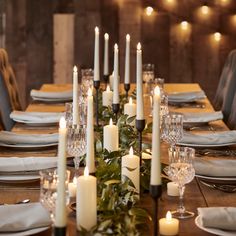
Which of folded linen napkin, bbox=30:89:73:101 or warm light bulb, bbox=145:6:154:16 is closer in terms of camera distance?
folded linen napkin, bbox=30:89:73:101

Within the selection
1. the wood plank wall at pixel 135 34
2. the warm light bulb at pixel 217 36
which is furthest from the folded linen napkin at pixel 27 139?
the warm light bulb at pixel 217 36

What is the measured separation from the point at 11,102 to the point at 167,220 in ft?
7.95

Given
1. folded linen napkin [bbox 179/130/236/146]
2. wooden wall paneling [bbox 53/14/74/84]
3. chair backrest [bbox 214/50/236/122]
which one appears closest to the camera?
folded linen napkin [bbox 179/130/236/146]

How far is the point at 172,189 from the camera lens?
201 centimetres

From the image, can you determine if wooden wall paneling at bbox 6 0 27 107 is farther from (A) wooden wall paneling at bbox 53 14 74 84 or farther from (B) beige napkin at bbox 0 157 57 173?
(B) beige napkin at bbox 0 157 57 173

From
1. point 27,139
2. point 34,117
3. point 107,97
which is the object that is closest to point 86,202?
point 27,139

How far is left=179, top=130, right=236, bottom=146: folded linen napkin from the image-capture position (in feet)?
8.87

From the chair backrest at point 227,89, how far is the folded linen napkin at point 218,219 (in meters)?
2.10

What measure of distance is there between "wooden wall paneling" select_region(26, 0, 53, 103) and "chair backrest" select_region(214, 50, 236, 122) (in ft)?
5.91

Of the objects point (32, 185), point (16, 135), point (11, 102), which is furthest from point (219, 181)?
point (11, 102)

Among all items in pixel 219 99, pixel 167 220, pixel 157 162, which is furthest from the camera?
pixel 219 99

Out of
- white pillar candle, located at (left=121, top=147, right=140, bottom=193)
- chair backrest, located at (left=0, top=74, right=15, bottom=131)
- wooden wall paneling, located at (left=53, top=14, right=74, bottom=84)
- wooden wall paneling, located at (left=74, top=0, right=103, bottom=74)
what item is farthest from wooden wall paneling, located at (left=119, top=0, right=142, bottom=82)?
white pillar candle, located at (left=121, top=147, right=140, bottom=193)

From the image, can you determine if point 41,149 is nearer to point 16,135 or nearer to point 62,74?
point 16,135

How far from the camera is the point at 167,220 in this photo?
64.5 inches
